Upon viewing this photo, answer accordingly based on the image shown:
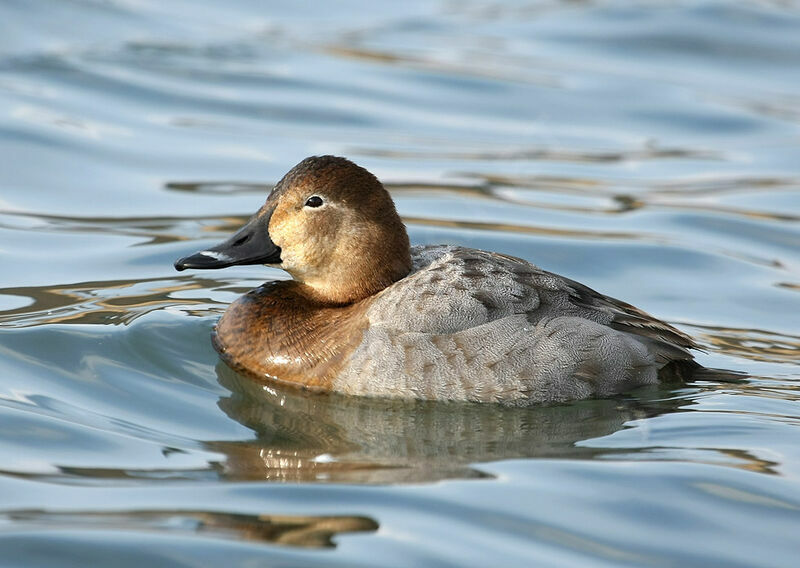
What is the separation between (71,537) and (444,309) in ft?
7.30

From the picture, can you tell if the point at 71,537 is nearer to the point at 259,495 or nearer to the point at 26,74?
the point at 259,495

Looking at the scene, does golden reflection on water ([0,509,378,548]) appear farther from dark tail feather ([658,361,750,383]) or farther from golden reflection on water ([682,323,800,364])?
golden reflection on water ([682,323,800,364])

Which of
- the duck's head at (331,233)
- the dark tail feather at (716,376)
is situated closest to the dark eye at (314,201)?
the duck's head at (331,233)

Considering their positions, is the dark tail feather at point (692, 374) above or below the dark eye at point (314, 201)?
below

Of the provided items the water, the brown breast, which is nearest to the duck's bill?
the brown breast

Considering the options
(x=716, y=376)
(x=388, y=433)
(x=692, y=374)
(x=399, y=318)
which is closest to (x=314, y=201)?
(x=399, y=318)

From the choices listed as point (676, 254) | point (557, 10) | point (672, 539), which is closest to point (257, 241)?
point (672, 539)

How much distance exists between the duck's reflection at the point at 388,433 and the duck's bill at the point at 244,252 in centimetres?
56

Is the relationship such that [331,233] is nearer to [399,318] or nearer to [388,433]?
[399,318]

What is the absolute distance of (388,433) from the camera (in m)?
5.80

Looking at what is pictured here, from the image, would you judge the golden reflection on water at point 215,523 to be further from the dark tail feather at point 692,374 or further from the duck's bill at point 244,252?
the dark tail feather at point 692,374

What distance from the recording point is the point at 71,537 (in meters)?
4.48

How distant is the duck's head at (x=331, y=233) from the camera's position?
6430 mm

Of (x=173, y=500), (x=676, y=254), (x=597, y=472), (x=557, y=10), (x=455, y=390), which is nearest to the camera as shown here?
(x=173, y=500)
